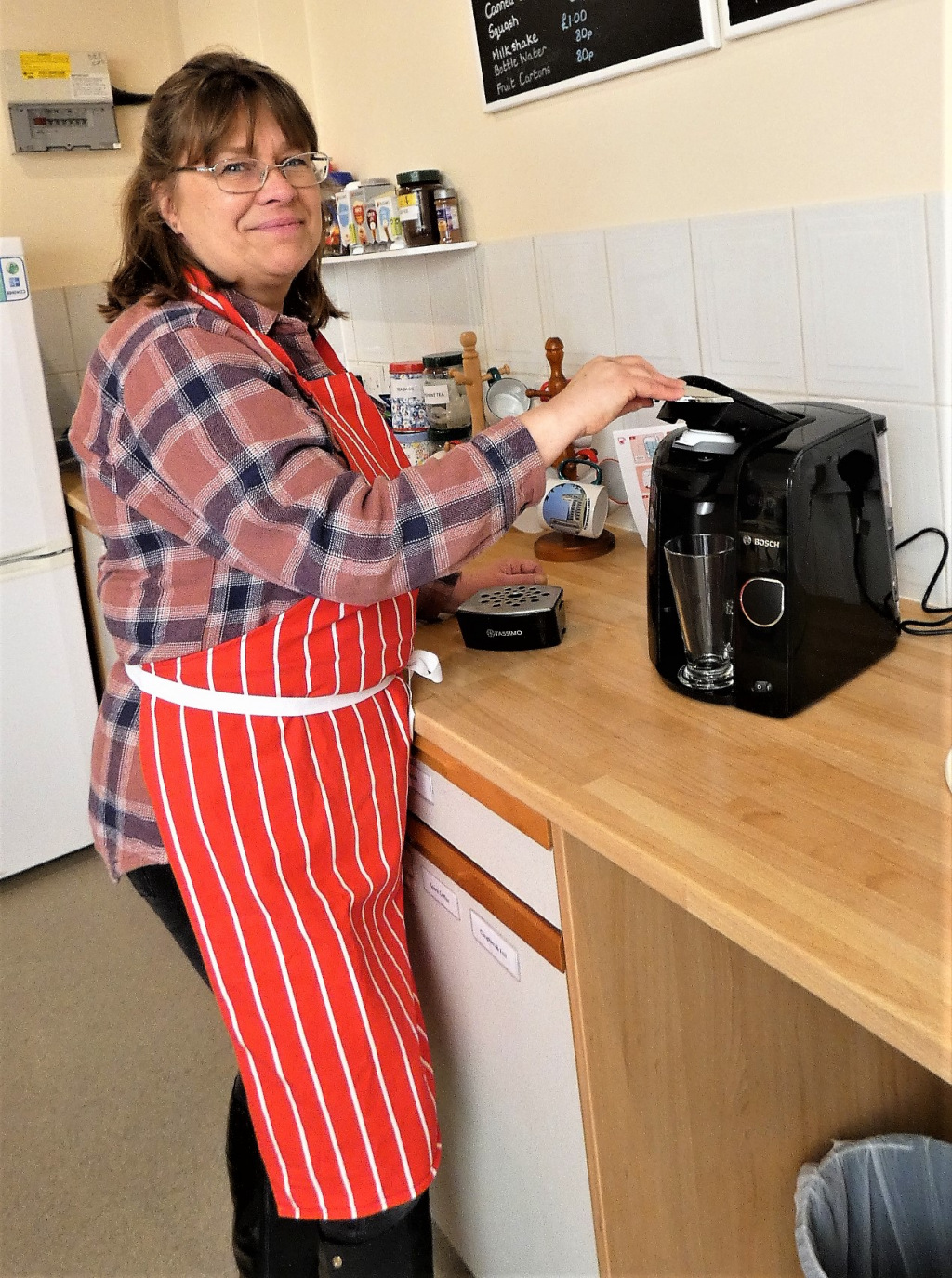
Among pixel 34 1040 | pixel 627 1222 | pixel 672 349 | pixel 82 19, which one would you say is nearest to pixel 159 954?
pixel 34 1040

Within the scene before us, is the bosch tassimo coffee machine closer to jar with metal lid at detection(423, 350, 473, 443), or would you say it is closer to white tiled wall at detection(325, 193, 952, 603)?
white tiled wall at detection(325, 193, 952, 603)

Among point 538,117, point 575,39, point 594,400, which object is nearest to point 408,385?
point 538,117

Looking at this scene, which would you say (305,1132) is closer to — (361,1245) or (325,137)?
(361,1245)

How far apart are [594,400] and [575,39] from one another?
2.80 ft

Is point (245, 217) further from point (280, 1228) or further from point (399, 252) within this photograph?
point (280, 1228)

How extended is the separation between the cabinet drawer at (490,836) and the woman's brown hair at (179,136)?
24.4 inches

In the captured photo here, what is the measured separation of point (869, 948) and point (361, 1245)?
0.79 meters

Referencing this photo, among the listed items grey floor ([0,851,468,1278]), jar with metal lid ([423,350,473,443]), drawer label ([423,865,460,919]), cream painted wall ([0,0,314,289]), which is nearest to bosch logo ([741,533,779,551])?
drawer label ([423,865,460,919])

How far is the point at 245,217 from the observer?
3.93ft

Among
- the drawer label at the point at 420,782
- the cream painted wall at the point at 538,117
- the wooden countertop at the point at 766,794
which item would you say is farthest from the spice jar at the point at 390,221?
the drawer label at the point at 420,782

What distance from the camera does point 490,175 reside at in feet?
6.42

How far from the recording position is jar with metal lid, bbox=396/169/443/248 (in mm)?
2033

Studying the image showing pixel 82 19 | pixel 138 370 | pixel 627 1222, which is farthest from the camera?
pixel 82 19

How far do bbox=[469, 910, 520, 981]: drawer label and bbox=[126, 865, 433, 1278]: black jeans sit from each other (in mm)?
296
